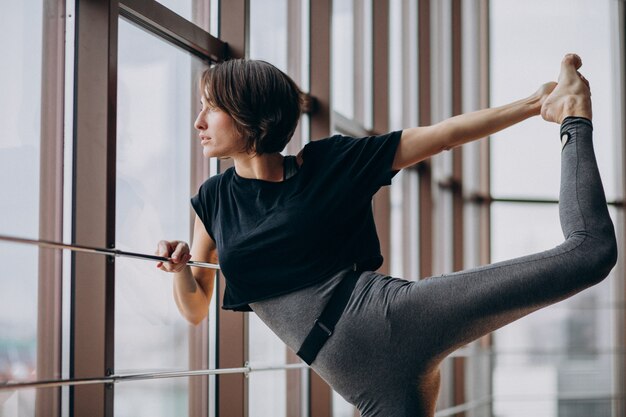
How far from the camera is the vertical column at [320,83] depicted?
4.36 m

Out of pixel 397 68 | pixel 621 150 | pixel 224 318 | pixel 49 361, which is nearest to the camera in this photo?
pixel 49 361

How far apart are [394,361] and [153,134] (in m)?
1.54

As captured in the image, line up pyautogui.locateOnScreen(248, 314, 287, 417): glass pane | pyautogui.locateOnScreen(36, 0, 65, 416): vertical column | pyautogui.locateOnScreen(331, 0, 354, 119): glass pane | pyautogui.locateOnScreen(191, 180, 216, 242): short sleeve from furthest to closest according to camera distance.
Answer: pyautogui.locateOnScreen(331, 0, 354, 119): glass pane
pyautogui.locateOnScreen(248, 314, 287, 417): glass pane
pyautogui.locateOnScreen(36, 0, 65, 416): vertical column
pyautogui.locateOnScreen(191, 180, 216, 242): short sleeve

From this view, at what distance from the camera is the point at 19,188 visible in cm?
217

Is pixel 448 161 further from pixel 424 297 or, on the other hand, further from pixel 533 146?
pixel 424 297

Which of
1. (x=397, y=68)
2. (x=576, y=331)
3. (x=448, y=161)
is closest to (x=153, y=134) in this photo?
(x=397, y=68)

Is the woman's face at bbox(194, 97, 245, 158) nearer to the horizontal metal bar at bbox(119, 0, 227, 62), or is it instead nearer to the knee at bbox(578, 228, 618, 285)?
the knee at bbox(578, 228, 618, 285)

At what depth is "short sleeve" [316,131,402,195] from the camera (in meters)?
1.69

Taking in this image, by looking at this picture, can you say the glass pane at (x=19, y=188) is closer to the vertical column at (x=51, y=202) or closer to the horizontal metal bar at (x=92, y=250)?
the vertical column at (x=51, y=202)

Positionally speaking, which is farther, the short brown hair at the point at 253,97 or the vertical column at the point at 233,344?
the vertical column at the point at 233,344

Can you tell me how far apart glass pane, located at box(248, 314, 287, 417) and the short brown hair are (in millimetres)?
1933

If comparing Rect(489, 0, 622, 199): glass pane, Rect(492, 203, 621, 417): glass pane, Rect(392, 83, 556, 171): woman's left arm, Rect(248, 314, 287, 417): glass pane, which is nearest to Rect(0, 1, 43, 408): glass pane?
Rect(392, 83, 556, 171): woman's left arm

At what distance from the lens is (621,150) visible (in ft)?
25.7

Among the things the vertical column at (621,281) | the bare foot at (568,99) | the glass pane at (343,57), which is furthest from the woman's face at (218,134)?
the vertical column at (621,281)
